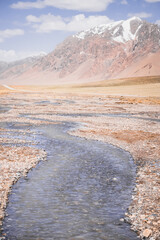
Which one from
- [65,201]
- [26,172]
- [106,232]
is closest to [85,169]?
[26,172]

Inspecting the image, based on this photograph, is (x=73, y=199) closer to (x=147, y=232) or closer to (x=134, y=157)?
(x=147, y=232)

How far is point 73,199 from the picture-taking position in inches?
442

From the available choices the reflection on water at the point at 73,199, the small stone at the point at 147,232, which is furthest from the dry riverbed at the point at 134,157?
the reflection on water at the point at 73,199

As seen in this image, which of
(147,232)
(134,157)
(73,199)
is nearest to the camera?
(147,232)

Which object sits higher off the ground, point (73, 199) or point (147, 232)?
point (73, 199)

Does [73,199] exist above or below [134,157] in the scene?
above

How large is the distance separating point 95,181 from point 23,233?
17.1 ft

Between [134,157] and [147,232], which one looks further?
[134,157]

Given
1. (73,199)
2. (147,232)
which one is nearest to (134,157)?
(73,199)

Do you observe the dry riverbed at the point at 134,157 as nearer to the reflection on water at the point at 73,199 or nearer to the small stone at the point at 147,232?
the small stone at the point at 147,232

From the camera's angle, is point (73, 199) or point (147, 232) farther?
point (73, 199)

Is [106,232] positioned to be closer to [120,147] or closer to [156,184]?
[156,184]

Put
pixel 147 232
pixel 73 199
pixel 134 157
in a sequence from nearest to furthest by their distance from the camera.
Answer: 1. pixel 147 232
2. pixel 73 199
3. pixel 134 157

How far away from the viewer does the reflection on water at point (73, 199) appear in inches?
351
